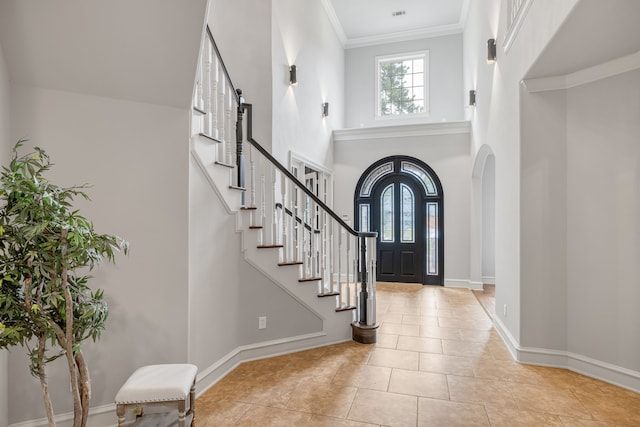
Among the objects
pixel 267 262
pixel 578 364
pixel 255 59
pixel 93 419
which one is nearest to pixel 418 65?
pixel 255 59

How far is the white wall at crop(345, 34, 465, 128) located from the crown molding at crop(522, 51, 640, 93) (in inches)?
195

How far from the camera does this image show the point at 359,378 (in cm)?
296

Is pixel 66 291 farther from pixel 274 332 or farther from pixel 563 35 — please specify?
pixel 563 35

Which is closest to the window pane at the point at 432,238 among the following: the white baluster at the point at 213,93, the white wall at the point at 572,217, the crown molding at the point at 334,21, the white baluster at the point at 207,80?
the white wall at the point at 572,217

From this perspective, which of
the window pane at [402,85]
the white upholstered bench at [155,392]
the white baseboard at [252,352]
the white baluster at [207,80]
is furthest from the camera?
the window pane at [402,85]

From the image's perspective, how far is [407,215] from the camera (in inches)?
282

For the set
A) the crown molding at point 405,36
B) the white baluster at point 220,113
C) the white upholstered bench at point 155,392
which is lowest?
the white upholstered bench at point 155,392

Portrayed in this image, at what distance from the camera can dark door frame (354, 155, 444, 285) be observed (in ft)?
22.7

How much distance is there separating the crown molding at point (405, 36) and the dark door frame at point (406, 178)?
3.15m

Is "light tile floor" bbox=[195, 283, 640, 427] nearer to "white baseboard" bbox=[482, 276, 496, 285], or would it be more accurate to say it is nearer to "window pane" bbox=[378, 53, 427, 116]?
"white baseboard" bbox=[482, 276, 496, 285]

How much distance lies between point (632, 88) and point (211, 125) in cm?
344

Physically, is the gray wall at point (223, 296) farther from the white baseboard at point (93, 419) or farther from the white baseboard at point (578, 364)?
the white baseboard at point (578, 364)

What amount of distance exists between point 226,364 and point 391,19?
24.8 feet

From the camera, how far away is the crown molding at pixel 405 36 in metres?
7.86
